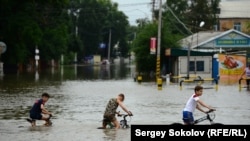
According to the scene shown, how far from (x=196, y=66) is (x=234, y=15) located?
2596 inches

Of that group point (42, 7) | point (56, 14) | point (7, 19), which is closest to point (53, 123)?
point (7, 19)

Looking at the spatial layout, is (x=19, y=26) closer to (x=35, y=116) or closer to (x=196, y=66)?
(x=196, y=66)

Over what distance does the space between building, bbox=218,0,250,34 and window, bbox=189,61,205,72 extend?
202ft

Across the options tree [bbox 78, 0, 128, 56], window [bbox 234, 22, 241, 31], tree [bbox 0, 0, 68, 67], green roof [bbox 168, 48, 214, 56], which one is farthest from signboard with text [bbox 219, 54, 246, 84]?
tree [bbox 78, 0, 128, 56]

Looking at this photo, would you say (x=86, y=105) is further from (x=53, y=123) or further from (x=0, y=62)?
(x=0, y=62)

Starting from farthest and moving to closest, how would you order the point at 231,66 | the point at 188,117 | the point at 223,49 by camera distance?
the point at 223,49 → the point at 231,66 → the point at 188,117

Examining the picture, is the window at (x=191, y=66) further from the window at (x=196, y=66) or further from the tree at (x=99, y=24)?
the tree at (x=99, y=24)

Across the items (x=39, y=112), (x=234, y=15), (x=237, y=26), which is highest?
(x=234, y=15)

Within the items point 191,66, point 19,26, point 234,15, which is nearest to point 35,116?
point 191,66

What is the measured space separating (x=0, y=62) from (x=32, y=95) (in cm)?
3868

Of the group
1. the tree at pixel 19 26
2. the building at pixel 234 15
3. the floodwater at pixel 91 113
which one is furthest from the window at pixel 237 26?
the floodwater at pixel 91 113

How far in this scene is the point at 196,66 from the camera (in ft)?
182

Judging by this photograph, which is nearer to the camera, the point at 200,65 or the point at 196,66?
the point at 196,66

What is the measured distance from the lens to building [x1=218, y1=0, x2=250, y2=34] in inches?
4630
